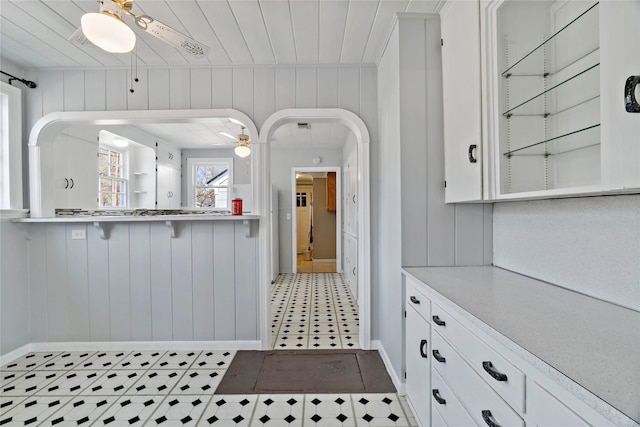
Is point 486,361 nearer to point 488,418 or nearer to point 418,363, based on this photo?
point 488,418

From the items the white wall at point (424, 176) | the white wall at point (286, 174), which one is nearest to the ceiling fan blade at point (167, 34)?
the white wall at point (424, 176)

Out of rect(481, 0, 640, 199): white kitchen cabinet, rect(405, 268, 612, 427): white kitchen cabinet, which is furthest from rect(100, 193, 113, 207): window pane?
rect(481, 0, 640, 199): white kitchen cabinet

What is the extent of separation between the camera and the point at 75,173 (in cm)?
307

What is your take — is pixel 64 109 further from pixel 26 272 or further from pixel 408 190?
pixel 408 190

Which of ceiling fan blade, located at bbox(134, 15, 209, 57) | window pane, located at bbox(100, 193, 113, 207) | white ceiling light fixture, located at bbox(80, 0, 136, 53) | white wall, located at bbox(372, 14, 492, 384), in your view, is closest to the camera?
white ceiling light fixture, located at bbox(80, 0, 136, 53)

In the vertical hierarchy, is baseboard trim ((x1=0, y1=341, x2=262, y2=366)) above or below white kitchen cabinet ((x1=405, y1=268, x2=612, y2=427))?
below

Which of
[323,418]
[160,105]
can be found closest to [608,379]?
[323,418]

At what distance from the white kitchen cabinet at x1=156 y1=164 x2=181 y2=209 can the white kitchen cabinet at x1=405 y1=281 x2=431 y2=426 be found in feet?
15.8

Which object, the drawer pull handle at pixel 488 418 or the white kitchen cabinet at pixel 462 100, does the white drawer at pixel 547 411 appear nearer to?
the drawer pull handle at pixel 488 418

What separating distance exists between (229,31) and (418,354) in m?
2.49

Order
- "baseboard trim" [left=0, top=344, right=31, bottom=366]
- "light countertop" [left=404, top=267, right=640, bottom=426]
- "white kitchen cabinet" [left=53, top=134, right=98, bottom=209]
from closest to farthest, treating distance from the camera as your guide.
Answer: "light countertop" [left=404, top=267, right=640, bottom=426]
"baseboard trim" [left=0, top=344, right=31, bottom=366]
"white kitchen cabinet" [left=53, top=134, right=98, bottom=209]

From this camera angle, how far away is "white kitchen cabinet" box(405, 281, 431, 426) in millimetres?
1439

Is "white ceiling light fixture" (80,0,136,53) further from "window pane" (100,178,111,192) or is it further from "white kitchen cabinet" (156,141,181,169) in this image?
"white kitchen cabinet" (156,141,181,169)

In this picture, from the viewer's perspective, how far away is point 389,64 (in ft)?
6.77
